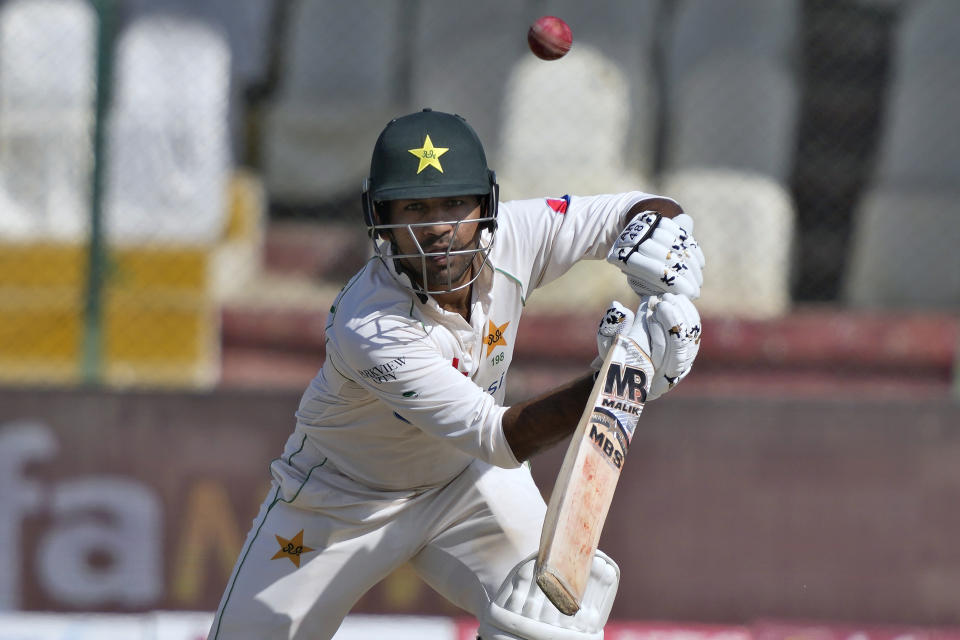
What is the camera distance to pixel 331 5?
710 centimetres

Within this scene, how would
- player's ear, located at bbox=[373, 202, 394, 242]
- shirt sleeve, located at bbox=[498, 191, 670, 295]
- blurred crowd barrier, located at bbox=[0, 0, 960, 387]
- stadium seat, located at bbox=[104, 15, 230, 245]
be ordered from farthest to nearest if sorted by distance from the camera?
stadium seat, located at bbox=[104, 15, 230, 245] → blurred crowd barrier, located at bbox=[0, 0, 960, 387] → shirt sleeve, located at bbox=[498, 191, 670, 295] → player's ear, located at bbox=[373, 202, 394, 242]

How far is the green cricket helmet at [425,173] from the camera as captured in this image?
2.70 m

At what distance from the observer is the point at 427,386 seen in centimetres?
276

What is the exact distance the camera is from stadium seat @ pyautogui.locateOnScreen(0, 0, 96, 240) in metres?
6.05

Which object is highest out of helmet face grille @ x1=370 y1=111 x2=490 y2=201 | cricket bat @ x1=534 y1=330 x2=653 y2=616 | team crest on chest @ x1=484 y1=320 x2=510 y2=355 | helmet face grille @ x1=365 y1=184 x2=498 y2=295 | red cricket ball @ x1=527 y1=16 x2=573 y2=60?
red cricket ball @ x1=527 y1=16 x2=573 y2=60

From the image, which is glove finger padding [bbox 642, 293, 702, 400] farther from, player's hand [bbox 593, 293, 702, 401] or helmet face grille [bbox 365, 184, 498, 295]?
helmet face grille [bbox 365, 184, 498, 295]

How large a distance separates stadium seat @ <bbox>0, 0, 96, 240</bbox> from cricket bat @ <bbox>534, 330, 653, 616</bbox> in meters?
3.80

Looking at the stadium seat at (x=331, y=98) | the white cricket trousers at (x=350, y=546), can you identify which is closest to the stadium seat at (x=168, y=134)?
the stadium seat at (x=331, y=98)

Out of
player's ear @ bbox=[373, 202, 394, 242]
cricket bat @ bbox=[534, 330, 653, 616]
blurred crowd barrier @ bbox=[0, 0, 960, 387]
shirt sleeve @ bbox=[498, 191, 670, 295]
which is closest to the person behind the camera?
cricket bat @ bbox=[534, 330, 653, 616]

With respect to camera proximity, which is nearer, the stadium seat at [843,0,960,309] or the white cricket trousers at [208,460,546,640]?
the white cricket trousers at [208,460,546,640]

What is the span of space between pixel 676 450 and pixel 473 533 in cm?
196

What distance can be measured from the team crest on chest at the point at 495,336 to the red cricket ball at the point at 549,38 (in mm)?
639

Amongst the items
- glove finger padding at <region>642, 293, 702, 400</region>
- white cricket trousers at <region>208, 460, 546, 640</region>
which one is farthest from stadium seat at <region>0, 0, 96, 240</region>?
glove finger padding at <region>642, 293, 702, 400</region>

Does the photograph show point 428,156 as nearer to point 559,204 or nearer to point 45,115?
point 559,204
